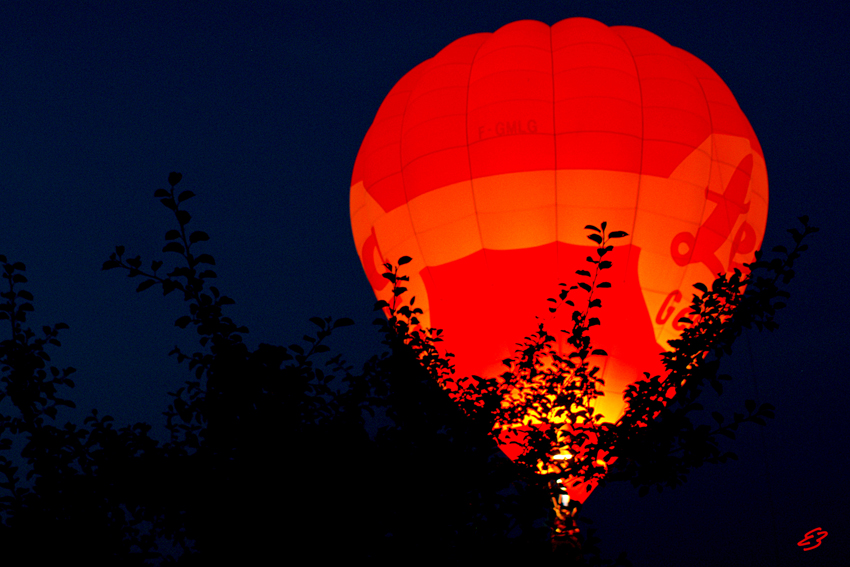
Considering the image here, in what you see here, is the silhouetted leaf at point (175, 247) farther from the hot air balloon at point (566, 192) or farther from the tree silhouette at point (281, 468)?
the hot air balloon at point (566, 192)

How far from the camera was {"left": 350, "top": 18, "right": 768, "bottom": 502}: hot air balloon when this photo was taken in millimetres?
8945

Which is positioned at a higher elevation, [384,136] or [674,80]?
[384,136]

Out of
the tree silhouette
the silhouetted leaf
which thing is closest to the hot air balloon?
the tree silhouette

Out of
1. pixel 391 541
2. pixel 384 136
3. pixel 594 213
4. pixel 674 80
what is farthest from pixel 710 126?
pixel 391 541

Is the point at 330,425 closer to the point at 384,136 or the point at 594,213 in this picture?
the point at 594,213

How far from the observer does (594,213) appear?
901 centimetres

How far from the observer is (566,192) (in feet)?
29.7

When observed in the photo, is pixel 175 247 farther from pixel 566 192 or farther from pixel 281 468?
pixel 566 192

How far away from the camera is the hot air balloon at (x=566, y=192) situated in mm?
8945

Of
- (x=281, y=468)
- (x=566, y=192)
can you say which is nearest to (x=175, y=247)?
(x=281, y=468)

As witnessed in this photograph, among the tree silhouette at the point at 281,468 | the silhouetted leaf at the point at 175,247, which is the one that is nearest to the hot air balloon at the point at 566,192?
the tree silhouette at the point at 281,468

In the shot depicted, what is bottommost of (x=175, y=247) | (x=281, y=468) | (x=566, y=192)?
(x=281, y=468)

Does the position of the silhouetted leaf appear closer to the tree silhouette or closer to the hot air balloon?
the tree silhouette

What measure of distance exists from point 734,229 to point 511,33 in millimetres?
4007
